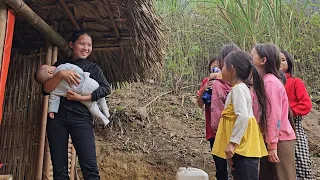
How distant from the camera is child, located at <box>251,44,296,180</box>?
2.21 meters

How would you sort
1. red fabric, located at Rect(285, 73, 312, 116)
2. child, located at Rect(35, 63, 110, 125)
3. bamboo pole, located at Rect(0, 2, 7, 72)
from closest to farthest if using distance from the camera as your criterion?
bamboo pole, located at Rect(0, 2, 7, 72), child, located at Rect(35, 63, 110, 125), red fabric, located at Rect(285, 73, 312, 116)

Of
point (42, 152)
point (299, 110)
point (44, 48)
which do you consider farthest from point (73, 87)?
point (299, 110)

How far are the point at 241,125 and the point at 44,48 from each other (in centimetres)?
206

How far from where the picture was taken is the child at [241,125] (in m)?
2.10

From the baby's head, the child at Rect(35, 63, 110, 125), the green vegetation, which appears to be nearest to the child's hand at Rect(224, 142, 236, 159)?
the child at Rect(35, 63, 110, 125)

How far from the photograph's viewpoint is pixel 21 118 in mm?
3215

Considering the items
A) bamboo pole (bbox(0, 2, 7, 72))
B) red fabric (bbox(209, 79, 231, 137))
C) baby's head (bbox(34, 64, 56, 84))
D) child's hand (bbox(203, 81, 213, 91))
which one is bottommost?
red fabric (bbox(209, 79, 231, 137))

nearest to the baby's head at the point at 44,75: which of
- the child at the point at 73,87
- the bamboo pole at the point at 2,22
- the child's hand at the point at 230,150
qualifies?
the child at the point at 73,87

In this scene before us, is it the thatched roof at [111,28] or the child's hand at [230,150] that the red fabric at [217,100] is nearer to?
the child's hand at [230,150]

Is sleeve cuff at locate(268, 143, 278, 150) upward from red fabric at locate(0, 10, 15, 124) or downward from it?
downward

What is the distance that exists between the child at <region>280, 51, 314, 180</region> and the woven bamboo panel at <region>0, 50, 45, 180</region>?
85.6 inches

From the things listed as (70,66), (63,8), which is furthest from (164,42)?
(70,66)

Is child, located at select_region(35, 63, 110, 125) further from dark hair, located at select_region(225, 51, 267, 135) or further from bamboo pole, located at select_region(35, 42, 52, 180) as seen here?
dark hair, located at select_region(225, 51, 267, 135)

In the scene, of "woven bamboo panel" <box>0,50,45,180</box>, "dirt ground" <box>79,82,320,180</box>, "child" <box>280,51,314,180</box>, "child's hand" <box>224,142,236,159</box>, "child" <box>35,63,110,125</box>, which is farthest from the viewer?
"dirt ground" <box>79,82,320,180</box>
